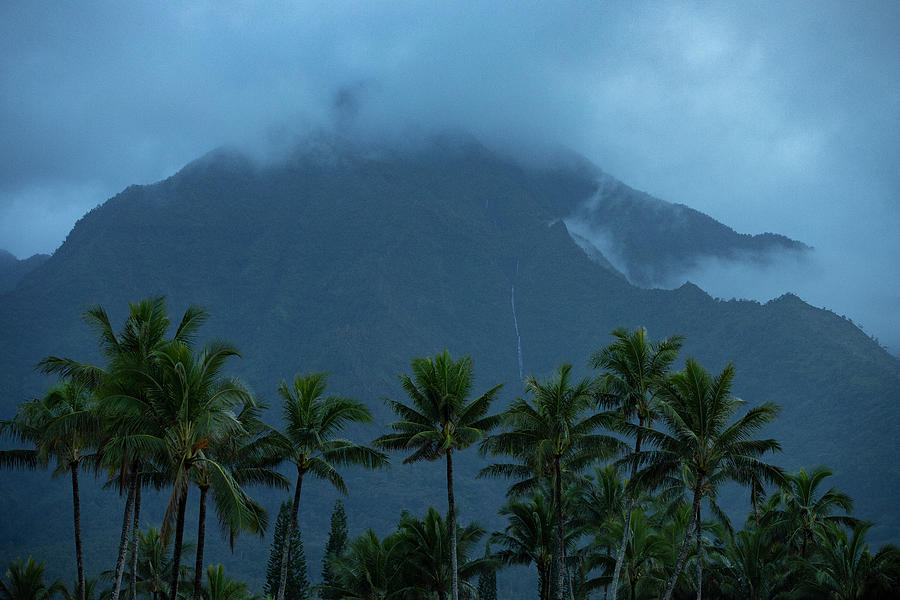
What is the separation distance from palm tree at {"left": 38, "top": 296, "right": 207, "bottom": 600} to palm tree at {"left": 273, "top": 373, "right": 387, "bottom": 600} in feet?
16.7

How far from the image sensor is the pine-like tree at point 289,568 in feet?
229

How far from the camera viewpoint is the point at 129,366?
24109 mm

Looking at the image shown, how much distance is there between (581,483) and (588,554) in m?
8.04

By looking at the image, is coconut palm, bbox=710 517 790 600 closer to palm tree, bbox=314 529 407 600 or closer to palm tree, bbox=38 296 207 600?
palm tree, bbox=314 529 407 600

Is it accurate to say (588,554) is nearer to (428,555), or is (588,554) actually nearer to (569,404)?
(428,555)

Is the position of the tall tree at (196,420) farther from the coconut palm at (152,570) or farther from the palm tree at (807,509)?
the palm tree at (807,509)

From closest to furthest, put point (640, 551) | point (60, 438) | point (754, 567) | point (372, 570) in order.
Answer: point (60, 438) < point (640, 551) < point (372, 570) < point (754, 567)

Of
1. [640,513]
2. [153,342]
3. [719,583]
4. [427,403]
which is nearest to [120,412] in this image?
[153,342]

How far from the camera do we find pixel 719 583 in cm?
4534

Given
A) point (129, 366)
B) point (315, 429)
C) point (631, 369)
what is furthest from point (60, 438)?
point (631, 369)

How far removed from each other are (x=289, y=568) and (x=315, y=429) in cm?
4393

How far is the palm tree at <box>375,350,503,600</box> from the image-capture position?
1329 inches

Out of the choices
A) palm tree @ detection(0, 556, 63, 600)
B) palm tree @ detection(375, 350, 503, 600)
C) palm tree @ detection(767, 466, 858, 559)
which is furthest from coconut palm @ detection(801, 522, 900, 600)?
palm tree @ detection(0, 556, 63, 600)

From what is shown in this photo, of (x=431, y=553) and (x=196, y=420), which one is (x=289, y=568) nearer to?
(x=431, y=553)
